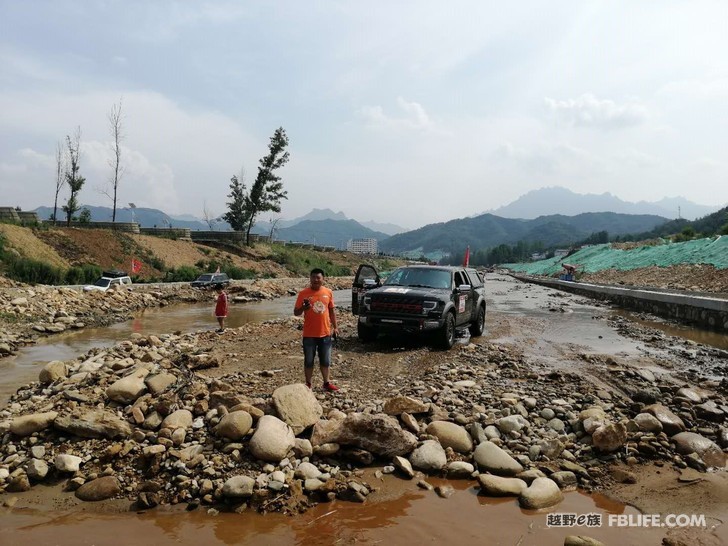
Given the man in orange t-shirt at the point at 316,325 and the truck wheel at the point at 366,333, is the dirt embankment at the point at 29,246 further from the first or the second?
the man in orange t-shirt at the point at 316,325

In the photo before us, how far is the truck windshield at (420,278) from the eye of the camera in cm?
1160

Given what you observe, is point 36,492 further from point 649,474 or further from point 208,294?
point 208,294

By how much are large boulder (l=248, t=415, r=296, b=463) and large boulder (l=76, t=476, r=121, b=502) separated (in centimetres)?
134

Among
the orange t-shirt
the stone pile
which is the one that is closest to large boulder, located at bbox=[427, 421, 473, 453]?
the stone pile

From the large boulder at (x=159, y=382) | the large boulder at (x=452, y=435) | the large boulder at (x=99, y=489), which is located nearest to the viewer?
the large boulder at (x=99, y=489)

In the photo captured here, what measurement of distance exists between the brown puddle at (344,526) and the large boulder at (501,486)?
0.27ft

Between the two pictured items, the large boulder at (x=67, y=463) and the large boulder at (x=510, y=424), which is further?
the large boulder at (x=510, y=424)

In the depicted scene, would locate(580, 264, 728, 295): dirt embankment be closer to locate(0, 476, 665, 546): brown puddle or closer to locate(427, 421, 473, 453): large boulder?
locate(427, 421, 473, 453): large boulder

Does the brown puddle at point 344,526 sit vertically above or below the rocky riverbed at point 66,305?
above

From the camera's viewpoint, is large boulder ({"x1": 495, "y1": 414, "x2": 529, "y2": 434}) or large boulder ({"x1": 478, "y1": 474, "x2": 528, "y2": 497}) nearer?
large boulder ({"x1": 478, "y1": 474, "x2": 528, "y2": 497})

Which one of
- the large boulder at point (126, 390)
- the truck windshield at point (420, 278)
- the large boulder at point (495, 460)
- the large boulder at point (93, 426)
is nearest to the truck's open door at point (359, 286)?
the truck windshield at point (420, 278)

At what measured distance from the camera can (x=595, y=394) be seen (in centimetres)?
744

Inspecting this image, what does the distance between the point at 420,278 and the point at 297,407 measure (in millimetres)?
6548

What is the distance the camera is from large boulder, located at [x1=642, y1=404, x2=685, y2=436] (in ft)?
19.3
